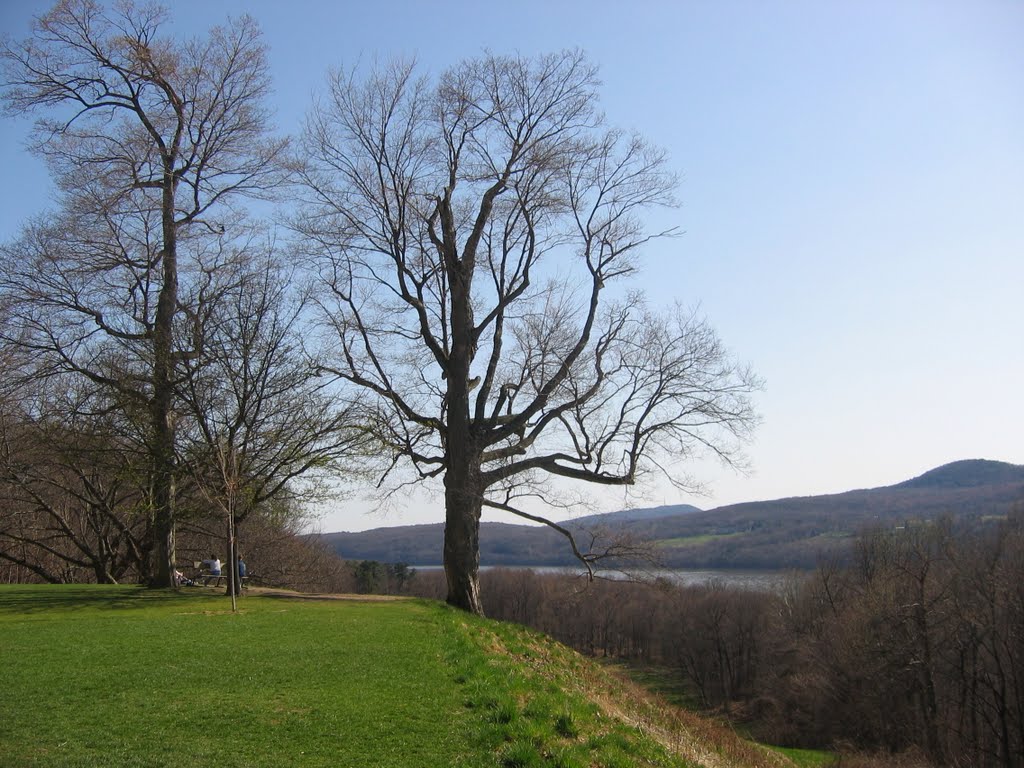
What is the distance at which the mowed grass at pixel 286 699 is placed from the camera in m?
6.12

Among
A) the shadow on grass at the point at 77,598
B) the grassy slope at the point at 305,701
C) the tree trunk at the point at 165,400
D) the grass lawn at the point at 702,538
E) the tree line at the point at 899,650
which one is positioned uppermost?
the tree trunk at the point at 165,400

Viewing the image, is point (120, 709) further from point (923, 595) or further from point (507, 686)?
point (923, 595)

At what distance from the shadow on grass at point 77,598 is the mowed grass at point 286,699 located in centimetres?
182

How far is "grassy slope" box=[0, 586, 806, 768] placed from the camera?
20.2ft

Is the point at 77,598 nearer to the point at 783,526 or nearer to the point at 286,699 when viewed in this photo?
the point at 286,699

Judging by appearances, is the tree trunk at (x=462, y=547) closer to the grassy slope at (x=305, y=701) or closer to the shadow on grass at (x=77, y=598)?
the grassy slope at (x=305, y=701)

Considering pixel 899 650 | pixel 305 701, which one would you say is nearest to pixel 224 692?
pixel 305 701

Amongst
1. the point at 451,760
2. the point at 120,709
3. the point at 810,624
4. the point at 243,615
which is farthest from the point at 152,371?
the point at 810,624

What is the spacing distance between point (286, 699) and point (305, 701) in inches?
8.9

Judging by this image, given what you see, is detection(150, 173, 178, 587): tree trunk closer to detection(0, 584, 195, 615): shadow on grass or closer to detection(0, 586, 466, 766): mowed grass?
detection(0, 584, 195, 615): shadow on grass

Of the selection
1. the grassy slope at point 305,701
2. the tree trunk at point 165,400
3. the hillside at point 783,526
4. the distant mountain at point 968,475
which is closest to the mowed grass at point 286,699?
the grassy slope at point 305,701

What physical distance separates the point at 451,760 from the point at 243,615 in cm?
946

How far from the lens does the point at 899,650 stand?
106 feet

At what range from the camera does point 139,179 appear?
773 inches
